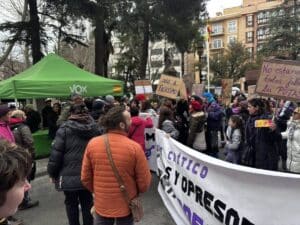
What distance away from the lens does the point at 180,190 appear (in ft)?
16.1

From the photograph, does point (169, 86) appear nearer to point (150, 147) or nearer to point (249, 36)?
point (150, 147)

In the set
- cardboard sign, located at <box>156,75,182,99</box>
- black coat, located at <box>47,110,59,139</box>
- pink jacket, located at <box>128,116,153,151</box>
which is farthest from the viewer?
black coat, located at <box>47,110,59,139</box>

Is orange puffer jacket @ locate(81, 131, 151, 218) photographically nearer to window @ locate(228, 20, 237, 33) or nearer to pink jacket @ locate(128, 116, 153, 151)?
pink jacket @ locate(128, 116, 153, 151)

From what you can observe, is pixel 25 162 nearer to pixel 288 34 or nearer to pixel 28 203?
pixel 28 203

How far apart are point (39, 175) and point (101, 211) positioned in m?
6.37

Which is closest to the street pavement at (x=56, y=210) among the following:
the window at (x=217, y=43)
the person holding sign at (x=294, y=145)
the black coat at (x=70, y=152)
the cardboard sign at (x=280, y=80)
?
the black coat at (x=70, y=152)

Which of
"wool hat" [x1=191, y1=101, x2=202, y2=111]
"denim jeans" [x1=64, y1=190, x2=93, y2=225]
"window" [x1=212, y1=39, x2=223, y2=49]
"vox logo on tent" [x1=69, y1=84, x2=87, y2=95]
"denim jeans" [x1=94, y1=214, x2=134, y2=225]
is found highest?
"window" [x1=212, y1=39, x2=223, y2=49]

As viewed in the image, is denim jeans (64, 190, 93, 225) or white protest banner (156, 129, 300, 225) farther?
denim jeans (64, 190, 93, 225)

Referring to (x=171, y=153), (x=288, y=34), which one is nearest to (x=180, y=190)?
(x=171, y=153)

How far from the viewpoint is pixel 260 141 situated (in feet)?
21.4

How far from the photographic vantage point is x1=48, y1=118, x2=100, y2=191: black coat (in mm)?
4930

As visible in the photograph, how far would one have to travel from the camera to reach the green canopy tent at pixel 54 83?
12.0 metres

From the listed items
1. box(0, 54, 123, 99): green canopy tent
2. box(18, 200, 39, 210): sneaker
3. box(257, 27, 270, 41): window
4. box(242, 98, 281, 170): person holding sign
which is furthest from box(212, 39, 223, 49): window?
box(18, 200, 39, 210): sneaker

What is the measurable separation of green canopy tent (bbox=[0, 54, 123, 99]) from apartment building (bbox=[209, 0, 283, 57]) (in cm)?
8249
